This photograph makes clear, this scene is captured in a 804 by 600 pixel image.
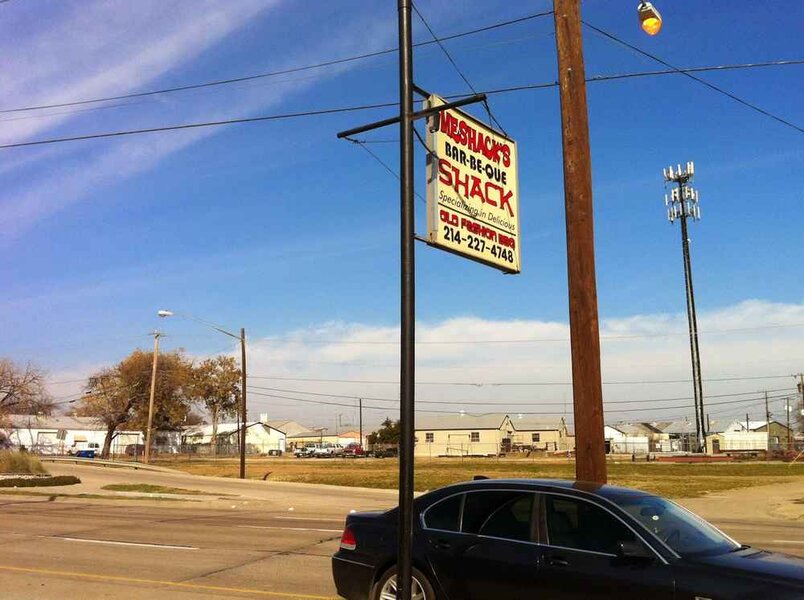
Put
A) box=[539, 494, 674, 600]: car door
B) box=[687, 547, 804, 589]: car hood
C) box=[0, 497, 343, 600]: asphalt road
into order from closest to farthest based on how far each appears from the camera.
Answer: box=[687, 547, 804, 589]: car hood < box=[539, 494, 674, 600]: car door < box=[0, 497, 343, 600]: asphalt road

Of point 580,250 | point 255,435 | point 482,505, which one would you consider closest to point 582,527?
point 482,505

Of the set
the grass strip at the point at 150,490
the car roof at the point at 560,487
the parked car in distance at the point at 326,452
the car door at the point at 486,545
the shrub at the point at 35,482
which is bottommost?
the parked car in distance at the point at 326,452

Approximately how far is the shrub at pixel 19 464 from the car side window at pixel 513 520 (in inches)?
1382

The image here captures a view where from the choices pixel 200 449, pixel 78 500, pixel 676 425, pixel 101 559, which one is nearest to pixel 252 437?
pixel 200 449

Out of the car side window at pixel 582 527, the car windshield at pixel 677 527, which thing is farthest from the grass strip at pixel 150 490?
the car windshield at pixel 677 527

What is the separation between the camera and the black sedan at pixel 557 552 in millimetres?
5473

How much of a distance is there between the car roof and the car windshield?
10 centimetres

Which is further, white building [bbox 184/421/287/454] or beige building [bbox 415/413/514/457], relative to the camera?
white building [bbox 184/421/287/454]

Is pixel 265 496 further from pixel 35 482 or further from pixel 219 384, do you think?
pixel 219 384

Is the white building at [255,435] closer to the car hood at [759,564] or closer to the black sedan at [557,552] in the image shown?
the black sedan at [557,552]

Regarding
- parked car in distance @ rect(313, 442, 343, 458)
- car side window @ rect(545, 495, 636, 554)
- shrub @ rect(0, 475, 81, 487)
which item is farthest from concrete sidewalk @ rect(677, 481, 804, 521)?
parked car in distance @ rect(313, 442, 343, 458)

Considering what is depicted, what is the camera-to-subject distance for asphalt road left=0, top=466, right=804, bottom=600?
9.59 m

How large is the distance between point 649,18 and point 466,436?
99668 millimetres

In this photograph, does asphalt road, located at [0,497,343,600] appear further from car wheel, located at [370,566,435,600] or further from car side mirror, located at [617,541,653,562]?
car side mirror, located at [617,541,653,562]
